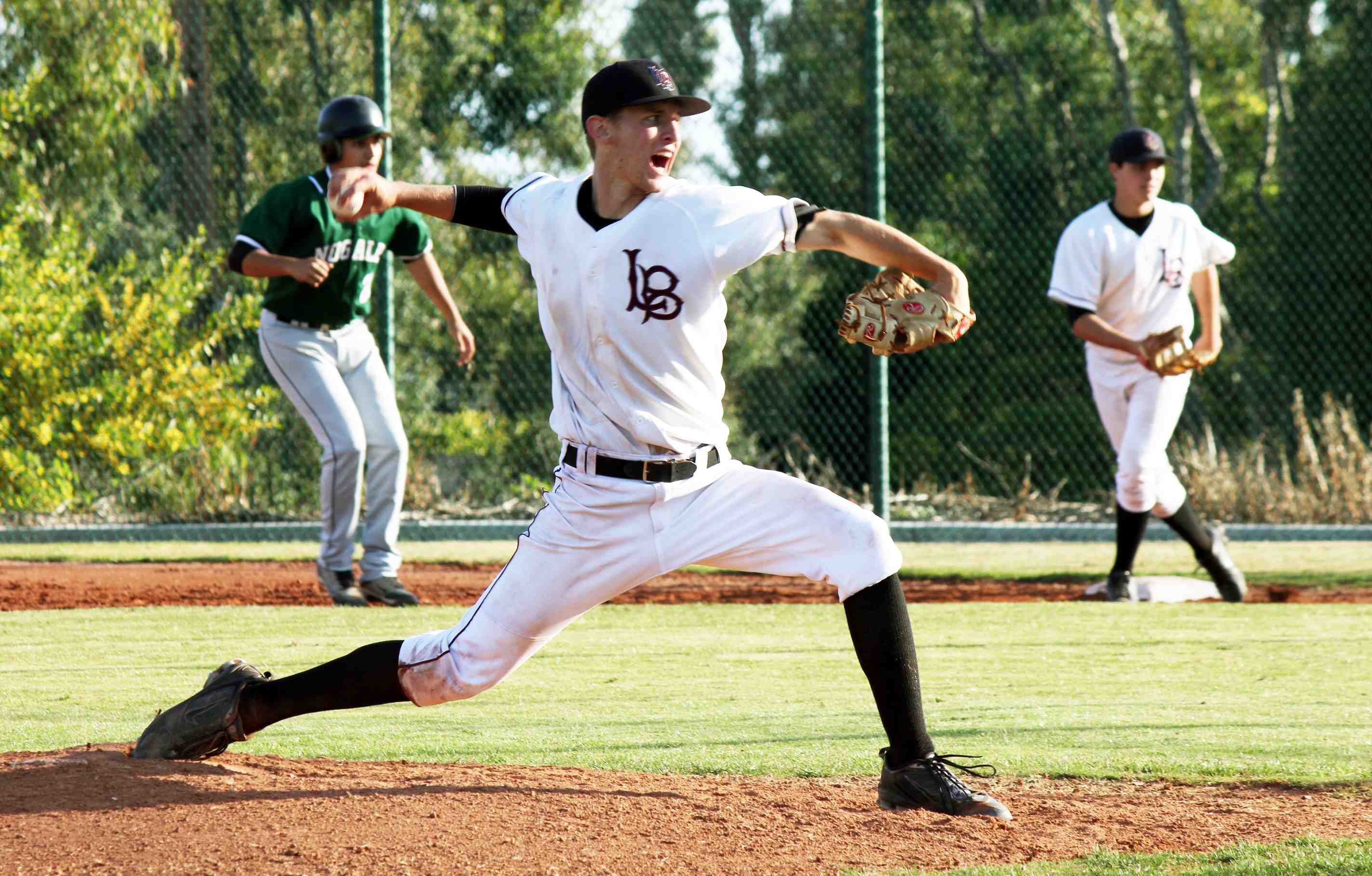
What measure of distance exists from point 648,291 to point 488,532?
7476 mm

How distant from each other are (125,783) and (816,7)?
22.2 m

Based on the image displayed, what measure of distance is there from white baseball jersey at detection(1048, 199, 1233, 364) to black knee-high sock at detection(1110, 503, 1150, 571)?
0.83 m

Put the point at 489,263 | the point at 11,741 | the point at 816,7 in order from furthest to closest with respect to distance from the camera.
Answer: the point at 816,7, the point at 489,263, the point at 11,741

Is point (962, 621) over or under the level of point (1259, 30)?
under

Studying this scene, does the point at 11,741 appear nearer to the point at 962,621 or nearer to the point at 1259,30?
the point at 962,621

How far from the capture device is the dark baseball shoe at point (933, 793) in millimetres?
3609

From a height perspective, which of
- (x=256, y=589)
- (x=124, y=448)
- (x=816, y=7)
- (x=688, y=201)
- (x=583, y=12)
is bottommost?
(x=256, y=589)

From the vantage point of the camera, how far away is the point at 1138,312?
805 cm

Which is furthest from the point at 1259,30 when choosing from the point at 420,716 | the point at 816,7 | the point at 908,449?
the point at 420,716

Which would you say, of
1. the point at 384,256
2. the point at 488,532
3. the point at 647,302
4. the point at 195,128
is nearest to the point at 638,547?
the point at 647,302

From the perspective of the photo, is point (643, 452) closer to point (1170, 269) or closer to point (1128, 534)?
point (1128, 534)

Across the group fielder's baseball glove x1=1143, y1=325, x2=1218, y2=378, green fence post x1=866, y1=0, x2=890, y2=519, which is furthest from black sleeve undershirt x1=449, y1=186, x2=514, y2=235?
green fence post x1=866, y1=0, x2=890, y2=519

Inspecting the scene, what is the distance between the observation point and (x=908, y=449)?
16.6 meters

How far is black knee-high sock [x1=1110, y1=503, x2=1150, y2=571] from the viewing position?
8094mm
